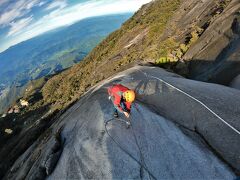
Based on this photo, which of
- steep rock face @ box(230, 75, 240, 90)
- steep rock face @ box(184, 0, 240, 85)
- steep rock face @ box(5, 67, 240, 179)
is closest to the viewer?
steep rock face @ box(5, 67, 240, 179)

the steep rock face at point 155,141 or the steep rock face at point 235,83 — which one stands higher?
the steep rock face at point 155,141

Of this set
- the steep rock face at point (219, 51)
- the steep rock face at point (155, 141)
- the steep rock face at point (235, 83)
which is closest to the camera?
the steep rock face at point (155, 141)

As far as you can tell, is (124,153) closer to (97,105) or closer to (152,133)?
(152,133)

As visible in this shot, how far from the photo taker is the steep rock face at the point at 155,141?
561 inches

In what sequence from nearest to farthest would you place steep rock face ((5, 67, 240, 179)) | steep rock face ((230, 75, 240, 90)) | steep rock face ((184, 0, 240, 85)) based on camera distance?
steep rock face ((5, 67, 240, 179)) < steep rock face ((230, 75, 240, 90)) < steep rock face ((184, 0, 240, 85))

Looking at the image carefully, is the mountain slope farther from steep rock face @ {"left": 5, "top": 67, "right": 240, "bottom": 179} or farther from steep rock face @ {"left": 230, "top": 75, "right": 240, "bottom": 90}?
steep rock face @ {"left": 230, "top": 75, "right": 240, "bottom": 90}

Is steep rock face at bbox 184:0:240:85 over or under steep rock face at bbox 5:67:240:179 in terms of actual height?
under

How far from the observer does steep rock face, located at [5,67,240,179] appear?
14.3 meters

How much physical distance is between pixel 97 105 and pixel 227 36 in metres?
15.9

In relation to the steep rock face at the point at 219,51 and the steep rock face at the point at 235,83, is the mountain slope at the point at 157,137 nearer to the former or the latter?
the steep rock face at the point at 235,83

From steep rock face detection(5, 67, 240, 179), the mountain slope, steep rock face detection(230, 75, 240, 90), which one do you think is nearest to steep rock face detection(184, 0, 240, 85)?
steep rock face detection(230, 75, 240, 90)

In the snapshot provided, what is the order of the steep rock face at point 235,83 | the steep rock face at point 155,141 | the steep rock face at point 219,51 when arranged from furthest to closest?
the steep rock face at point 219,51 < the steep rock face at point 235,83 < the steep rock face at point 155,141

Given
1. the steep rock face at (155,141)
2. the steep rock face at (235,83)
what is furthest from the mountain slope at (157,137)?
the steep rock face at (235,83)

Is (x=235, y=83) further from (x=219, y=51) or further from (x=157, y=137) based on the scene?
(x=157, y=137)
